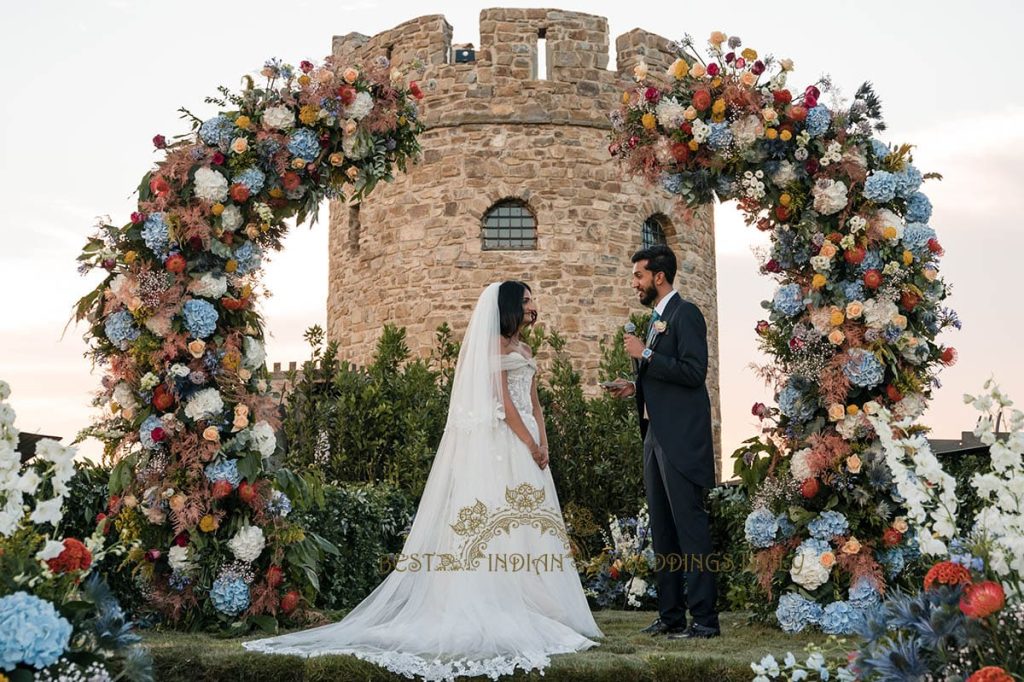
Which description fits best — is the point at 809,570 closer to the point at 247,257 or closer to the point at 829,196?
the point at 829,196

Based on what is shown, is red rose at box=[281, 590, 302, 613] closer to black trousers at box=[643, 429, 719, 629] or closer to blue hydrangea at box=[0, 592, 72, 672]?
black trousers at box=[643, 429, 719, 629]

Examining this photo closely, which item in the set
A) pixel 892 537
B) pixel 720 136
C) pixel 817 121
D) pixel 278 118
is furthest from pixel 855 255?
pixel 278 118

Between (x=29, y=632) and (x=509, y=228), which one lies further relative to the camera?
(x=509, y=228)

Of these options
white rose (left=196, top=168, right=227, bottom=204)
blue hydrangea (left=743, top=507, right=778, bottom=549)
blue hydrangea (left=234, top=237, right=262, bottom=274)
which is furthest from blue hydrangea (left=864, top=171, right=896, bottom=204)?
white rose (left=196, top=168, right=227, bottom=204)

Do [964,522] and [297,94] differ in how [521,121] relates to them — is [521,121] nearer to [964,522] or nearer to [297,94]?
[297,94]

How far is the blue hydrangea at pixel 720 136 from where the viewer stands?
23.4 ft

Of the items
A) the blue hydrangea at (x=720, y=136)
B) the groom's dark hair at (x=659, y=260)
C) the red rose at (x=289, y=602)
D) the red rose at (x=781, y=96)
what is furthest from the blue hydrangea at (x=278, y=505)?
the red rose at (x=781, y=96)

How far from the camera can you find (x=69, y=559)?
14.6 feet

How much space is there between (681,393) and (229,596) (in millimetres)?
3109

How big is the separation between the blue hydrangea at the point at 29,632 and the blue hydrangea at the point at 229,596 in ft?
9.84

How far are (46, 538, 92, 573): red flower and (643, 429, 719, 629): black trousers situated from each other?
3.30 metres

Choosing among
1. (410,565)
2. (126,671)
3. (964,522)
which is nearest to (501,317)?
(410,565)

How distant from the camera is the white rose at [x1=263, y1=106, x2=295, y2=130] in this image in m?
7.46

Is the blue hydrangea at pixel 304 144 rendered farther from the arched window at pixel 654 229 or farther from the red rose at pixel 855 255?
the arched window at pixel 654 229
